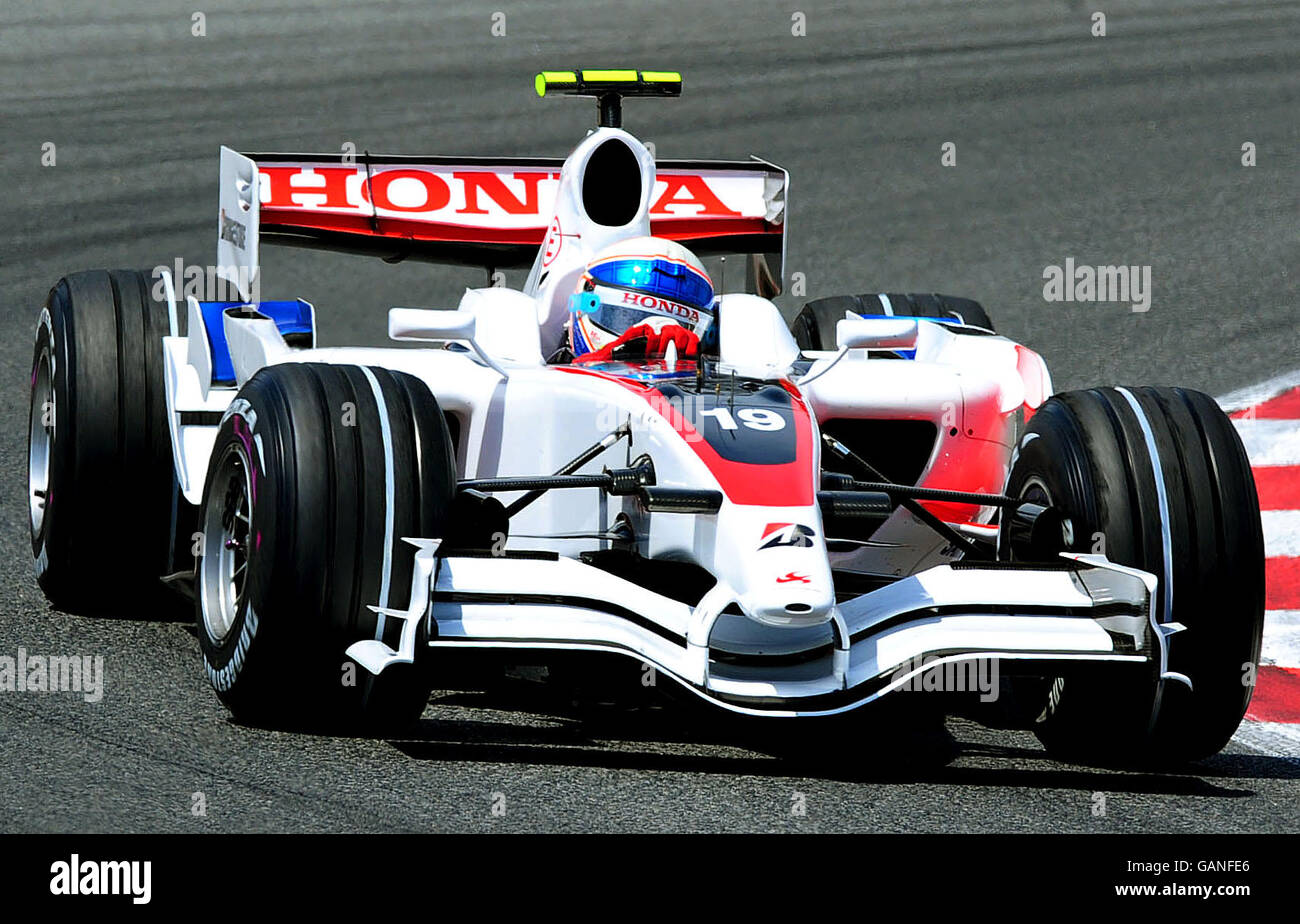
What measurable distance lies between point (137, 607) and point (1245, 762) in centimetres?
377

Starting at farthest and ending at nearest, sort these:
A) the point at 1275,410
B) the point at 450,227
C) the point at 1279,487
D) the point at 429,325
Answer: the point at 1275,410 → the point at 1279,487 → the point at 450,227 → the point at 429,325

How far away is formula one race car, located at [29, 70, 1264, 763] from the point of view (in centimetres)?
557

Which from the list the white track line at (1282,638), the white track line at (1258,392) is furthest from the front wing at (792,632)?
the white track line at (1258,392)

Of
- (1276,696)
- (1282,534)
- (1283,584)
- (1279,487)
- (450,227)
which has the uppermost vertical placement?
(450,227)

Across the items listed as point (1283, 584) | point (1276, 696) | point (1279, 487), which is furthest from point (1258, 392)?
point (1276, 696)

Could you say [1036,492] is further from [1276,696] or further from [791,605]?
[1276,696]

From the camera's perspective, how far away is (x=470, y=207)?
905 centimetres

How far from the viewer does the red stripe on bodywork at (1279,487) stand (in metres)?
9.09

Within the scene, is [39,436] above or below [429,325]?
below

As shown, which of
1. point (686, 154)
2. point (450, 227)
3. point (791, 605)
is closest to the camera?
point (791, 605)

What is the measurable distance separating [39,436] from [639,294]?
2.60m

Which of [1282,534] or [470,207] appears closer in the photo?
[1282,534]

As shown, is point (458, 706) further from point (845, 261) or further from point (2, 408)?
point (845, 261)

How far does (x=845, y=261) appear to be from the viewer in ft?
44.0
